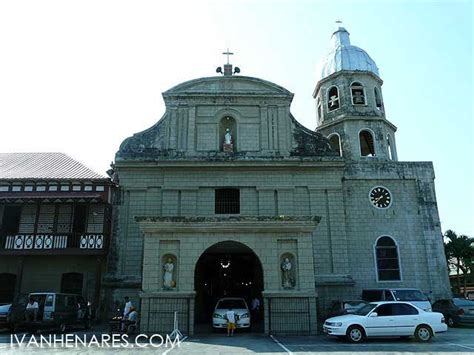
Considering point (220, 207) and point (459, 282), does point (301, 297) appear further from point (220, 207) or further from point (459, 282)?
point (459, 282)

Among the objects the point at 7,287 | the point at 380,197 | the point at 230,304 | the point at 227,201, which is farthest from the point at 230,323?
the point at 7,287

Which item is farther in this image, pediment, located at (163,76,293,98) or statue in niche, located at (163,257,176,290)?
pediment, located at (163,76,293,98)

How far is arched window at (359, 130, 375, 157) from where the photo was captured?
928 inches

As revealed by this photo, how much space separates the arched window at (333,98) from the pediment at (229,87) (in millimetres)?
3383

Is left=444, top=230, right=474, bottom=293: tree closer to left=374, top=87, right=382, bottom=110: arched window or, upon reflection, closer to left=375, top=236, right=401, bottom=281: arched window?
left=375, top=236, right=401, bottom=281: arched window

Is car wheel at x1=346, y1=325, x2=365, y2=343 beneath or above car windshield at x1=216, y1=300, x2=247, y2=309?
beneath

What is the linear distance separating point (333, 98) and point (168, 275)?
15.5m

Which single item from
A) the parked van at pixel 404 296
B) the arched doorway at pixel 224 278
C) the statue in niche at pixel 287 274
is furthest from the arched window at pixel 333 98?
the statue in niche at pixel 287 274

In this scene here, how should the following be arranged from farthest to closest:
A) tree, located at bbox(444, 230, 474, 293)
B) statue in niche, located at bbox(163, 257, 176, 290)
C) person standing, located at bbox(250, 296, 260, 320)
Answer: tree, located at bbox(444, 230, 474, 293)
person standing, located at bbox(250, 296, 260, 320)
statue in niche, located at bbox(163, 257, 176, 290)

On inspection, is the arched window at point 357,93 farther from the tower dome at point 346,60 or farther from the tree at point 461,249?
the tree at point 461,249

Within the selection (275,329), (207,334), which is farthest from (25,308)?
(275,329)

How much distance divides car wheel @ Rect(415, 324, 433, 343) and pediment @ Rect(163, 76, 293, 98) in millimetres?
14096

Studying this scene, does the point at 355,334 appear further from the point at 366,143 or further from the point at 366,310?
the point at 366,143

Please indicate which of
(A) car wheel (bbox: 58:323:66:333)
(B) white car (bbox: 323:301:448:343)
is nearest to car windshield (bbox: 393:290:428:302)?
(B) white car (bbox: 323:301:448:343)
